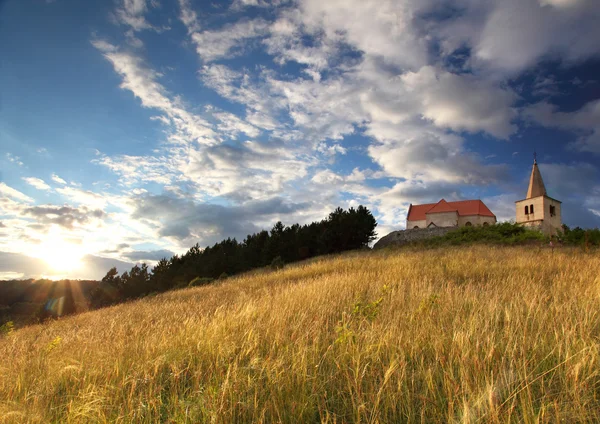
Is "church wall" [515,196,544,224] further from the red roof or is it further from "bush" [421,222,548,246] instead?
"bush" [421,222,548,246]

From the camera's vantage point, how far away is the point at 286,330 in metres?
4.42

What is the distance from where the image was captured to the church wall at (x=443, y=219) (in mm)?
48219

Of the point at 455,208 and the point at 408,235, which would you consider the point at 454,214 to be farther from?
the point at 408,235

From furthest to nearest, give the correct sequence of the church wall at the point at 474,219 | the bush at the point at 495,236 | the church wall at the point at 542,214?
the church wall at the point at 474,219
the church wall at the point at 542,214
the bush at the point at 495,236

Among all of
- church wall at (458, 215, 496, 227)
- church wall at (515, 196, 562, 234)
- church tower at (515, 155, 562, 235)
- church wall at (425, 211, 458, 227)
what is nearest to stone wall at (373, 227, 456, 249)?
church wall at (515, 196, 562, 234)

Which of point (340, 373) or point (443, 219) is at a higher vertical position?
point (443, 219)

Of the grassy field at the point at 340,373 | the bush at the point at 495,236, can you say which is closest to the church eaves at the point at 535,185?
the bush at the point at 495,236

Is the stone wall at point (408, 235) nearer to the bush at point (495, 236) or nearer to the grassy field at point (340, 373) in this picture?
the bush at point (495, 236)

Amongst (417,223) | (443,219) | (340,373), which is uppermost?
(443,219)

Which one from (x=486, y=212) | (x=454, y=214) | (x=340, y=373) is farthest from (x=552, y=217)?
(x=340, y=373)

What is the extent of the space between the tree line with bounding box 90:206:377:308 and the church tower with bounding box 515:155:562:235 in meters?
19.4

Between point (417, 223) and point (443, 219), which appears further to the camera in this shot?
point (417, 223)

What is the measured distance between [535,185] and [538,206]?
11.4 ft

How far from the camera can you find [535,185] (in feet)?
135
